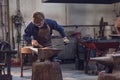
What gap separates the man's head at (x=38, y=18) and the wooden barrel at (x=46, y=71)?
922 millimetres

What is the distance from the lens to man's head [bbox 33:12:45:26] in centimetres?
469

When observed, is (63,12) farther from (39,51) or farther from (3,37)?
(39,51)

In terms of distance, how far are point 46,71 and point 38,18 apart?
1048 mm

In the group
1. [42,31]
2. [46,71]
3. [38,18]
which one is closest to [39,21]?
[38,18]

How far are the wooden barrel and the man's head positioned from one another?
0.92 meters

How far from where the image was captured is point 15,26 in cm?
1002

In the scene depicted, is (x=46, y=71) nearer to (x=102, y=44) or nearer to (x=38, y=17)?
(x=38, y=17)

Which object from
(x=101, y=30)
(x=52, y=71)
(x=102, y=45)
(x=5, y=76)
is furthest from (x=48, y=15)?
(x=52, y=71)

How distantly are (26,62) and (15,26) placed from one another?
4.04 feet

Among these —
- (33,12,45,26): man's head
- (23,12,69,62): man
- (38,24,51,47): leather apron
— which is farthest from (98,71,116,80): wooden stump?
(38,24,51,47): leather apron

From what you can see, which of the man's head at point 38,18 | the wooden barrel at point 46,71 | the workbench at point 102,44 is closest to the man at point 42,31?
the man's head at point 38,18

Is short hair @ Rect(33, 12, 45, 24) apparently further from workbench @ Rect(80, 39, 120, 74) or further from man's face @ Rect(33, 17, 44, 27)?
workbench @ Rect(80, 39, 120, 74)

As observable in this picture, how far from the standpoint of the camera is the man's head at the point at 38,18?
4.69 m

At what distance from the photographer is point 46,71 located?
13.3 ft
